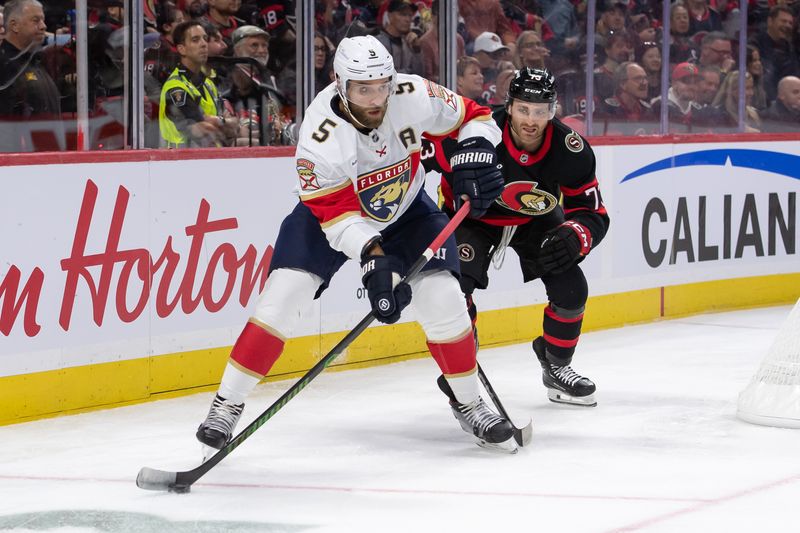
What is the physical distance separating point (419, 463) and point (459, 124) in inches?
37.8

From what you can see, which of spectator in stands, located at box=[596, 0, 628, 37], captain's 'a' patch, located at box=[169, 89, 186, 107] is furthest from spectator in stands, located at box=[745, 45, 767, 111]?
captain's 'a' patch, located at box=[169, 89, 186, 107]

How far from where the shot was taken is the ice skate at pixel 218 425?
140 inches

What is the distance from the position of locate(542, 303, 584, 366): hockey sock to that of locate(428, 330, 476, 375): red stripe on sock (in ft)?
2.90

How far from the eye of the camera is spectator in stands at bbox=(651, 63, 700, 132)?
7.14 meters

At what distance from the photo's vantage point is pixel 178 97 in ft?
16.9

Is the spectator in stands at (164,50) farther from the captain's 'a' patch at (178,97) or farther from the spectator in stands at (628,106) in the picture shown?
the spectator in stands at (628,106)

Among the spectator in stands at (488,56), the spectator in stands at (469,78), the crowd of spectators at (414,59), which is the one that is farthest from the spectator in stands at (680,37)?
the spectator in stands at (469,78)

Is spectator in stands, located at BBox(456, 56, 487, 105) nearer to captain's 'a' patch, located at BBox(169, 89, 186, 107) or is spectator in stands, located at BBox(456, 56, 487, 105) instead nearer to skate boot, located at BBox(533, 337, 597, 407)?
captain's 'a' patch, located at BBox(169, 89, 186, 107)

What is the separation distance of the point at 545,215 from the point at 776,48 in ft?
11.7

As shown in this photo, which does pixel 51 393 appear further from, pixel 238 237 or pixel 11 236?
pixel 238 237

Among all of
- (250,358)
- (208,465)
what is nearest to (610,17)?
(250,358)

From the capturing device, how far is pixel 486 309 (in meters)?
6.09

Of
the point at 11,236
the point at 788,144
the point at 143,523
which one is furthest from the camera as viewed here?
the point at 788,144

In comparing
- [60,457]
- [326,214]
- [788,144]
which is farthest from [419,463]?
[788,144]
